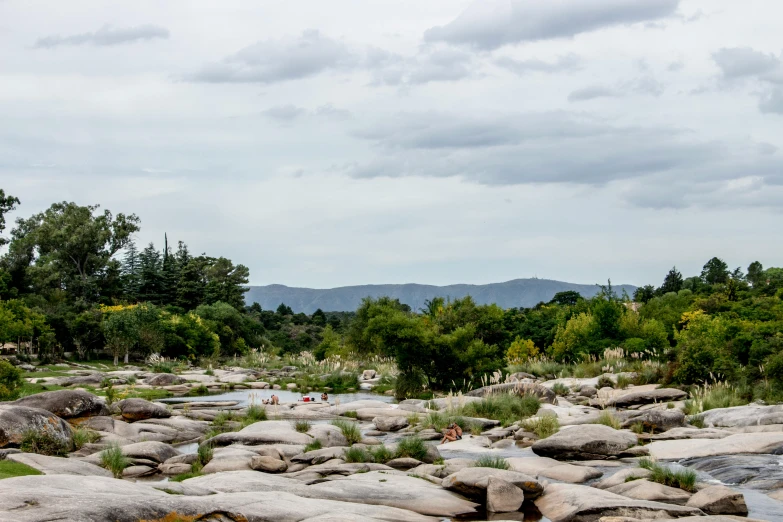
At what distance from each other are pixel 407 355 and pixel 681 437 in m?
17.1

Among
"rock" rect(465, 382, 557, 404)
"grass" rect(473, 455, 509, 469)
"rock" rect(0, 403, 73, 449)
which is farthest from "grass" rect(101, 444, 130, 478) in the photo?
"rock" rect(465, 382, 557, 404)

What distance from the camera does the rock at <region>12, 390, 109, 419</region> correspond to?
926 inches

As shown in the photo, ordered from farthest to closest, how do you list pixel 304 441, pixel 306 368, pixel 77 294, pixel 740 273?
pixel 740 273, pixel 77 294, pixel 306 368, pixel 304 441

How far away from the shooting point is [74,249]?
81.3 metres

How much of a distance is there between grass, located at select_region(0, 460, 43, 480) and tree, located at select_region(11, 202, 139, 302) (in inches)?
2620

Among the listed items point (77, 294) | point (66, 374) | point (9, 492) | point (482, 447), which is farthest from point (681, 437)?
point (77, 294)

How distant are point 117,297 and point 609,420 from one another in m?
69.7

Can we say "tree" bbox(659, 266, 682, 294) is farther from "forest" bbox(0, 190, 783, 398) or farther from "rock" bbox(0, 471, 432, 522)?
"rock" bbox(0, 471, 432, 522)

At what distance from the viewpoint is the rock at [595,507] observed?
13.0 meters

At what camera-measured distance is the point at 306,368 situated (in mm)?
56969

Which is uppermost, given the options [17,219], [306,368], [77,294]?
[17,219]

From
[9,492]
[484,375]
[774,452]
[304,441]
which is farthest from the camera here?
[484,375]

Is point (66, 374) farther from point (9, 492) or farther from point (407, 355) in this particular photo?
point (9, 492)

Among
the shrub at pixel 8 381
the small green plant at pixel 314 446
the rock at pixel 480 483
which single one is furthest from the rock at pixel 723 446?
the shrub at pixel 8 381
